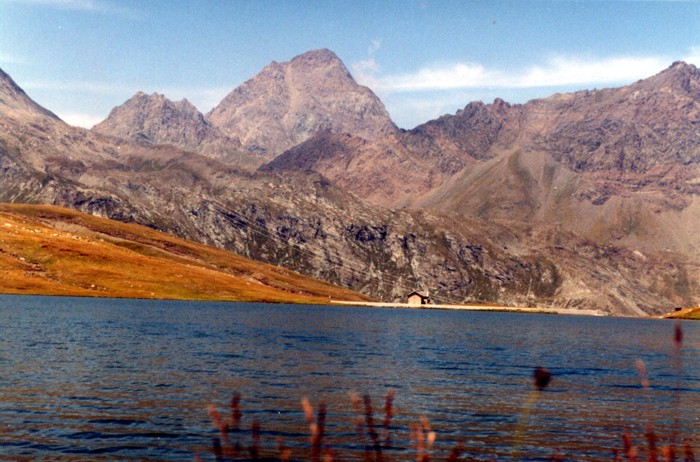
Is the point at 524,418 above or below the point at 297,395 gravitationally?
above

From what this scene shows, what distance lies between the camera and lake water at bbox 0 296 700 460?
1608 inches

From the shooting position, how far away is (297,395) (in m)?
57.1

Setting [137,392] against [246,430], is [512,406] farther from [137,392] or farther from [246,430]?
[137,392]

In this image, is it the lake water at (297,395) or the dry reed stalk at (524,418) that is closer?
the dry reed stalk at (524,418)

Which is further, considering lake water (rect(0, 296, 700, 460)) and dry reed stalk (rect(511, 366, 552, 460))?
lake water (rect(0, 296, 700, 460))

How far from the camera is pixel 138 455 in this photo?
3669cm

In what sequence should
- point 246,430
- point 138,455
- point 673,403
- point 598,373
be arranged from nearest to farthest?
point 138,455, point 246,430, point 673,403, point 598,373

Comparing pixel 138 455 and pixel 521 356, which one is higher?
pixel 138 455

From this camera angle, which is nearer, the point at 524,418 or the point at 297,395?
the point at 524,418

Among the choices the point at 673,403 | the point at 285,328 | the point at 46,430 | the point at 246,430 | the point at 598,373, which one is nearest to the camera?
the point at 46,430

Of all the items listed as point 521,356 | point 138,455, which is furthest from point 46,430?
point 521,356

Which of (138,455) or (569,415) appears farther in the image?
(569,415)

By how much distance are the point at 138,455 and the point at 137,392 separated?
1854cm

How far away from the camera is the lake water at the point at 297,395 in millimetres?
40844
